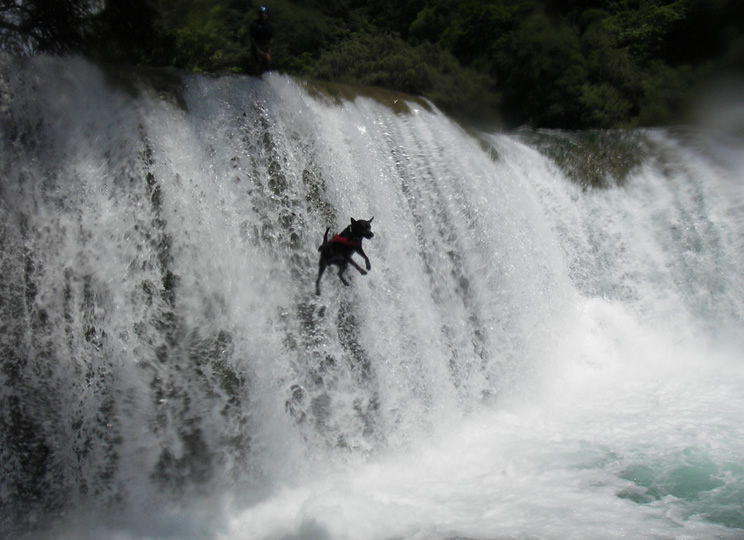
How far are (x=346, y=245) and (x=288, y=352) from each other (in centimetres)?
98

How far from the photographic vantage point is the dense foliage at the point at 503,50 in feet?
32.8

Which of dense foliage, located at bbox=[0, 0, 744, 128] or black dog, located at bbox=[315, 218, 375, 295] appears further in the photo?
dense foliage, located at bbox=[0, 0, 744, 128]

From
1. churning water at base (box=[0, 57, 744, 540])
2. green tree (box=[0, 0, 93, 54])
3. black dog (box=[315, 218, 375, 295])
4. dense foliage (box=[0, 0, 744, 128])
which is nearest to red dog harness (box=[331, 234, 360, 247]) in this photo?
black dog (box=[315, 218, 375, 295])

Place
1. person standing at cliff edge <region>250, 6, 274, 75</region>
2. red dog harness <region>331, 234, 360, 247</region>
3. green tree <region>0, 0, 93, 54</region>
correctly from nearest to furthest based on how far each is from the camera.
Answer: red dog harness <region>331, 234, 360, 247</region>, person standing at cliff edge <region>250, 6, 274, 75</region>, green tree <region>0, 0, 93, 54</region>

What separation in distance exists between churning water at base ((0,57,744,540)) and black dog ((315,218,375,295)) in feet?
2.21

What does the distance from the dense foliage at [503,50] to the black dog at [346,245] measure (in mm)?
5702

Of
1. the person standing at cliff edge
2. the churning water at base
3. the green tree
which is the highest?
the green tree

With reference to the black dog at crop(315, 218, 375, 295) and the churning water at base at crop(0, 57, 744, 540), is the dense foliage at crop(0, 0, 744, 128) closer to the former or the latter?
the churning water at base at crop(0, 57, 744, 540)

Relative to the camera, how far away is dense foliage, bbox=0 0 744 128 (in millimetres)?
9992

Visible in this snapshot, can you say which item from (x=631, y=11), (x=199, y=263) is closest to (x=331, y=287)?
(x=199, y=263)

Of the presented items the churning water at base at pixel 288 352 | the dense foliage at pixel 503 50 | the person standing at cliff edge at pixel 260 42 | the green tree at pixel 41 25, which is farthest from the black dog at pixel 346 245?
the dense foliage at pixel 503 50

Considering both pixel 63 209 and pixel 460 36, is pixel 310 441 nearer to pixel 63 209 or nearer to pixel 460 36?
pixel 63 209

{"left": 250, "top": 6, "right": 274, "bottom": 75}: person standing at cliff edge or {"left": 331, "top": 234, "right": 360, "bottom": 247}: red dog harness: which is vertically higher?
{"left": 250, "top": 6, "right": 274, "bottom": 75}: person standing at cliff edge

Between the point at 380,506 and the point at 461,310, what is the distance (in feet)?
6.75
